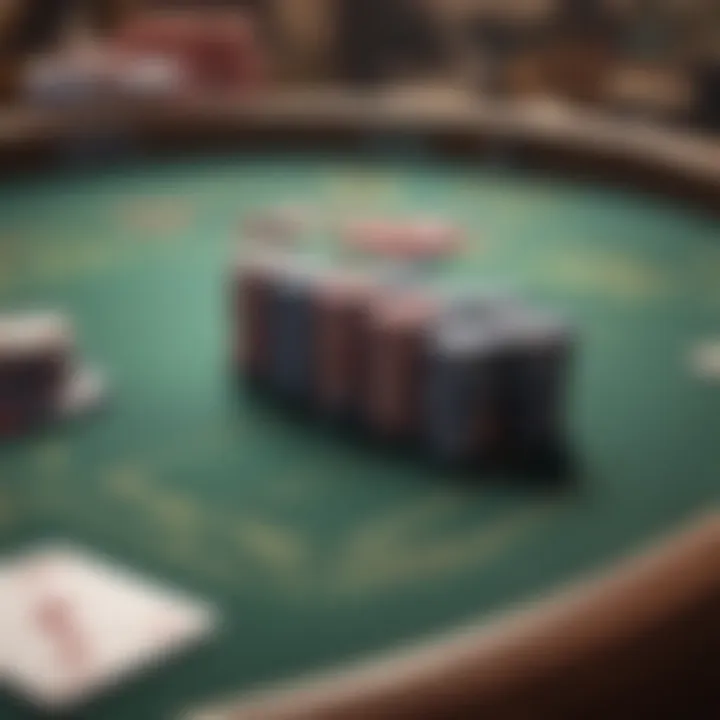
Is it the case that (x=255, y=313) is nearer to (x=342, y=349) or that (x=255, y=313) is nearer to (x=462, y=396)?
(x=342, y=349)

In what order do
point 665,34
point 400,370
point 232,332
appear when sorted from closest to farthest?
point 400,370 → point 232,332 → point 665,34

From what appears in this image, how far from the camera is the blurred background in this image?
409cm

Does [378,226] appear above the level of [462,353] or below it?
above

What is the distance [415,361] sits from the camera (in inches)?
71.8

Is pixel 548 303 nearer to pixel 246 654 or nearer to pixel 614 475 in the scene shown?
pixel 614 475

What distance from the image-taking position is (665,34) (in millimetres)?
4160

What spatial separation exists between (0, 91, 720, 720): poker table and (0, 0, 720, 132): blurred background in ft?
2.37

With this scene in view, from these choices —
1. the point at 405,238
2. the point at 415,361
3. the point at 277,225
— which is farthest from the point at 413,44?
the point at 415,361

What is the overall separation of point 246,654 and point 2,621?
23cm

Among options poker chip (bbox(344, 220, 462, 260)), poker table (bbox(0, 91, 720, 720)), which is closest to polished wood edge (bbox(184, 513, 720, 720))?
poker table (bbox(0, 91, 720, 720))

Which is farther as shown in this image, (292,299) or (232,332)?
(232,332)

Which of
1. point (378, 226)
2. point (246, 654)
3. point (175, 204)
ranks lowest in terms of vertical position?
point (246, 654)

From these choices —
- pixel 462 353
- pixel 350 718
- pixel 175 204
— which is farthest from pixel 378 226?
pixel 350 718

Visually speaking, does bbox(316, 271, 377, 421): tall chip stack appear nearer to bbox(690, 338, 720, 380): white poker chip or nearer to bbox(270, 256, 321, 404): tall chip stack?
bbox(270, 256, 321, 404): tall chip stack
